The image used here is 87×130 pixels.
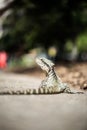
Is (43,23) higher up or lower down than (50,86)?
higher up

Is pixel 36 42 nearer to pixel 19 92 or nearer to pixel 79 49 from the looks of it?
pixel 79 49

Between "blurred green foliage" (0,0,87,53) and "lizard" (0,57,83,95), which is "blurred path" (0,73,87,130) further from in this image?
"blurred green foliage" (0,0,87,53)

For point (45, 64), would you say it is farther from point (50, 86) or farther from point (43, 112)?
point (43, 112)

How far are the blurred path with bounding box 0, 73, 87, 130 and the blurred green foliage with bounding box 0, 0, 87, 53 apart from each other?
68 cm

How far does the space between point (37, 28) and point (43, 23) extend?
46 mm

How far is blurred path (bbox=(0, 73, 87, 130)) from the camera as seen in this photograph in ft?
7.16

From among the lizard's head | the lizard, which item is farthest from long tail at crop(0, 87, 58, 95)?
the lizard's head

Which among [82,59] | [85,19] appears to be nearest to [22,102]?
[82,59]

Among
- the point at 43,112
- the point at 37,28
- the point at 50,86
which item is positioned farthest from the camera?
the point at 37,28

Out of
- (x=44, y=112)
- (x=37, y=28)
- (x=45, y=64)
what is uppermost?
(x=37, y=28)

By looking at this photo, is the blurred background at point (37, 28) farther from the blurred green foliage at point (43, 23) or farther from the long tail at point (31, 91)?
the long tail at point (31, 91)

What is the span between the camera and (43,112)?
220 centimetres

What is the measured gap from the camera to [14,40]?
3.03 m

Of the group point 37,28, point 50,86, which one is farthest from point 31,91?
point 37,28
